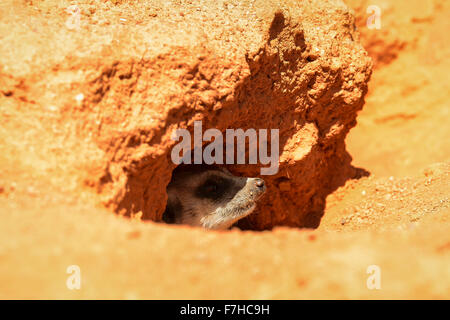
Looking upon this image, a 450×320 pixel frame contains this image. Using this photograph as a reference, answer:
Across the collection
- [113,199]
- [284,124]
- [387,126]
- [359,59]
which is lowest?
[113,199]

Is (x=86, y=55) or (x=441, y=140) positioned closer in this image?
(x=86, y=55)

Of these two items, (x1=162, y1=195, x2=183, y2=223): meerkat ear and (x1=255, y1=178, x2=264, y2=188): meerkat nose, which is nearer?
(x1=255, y1=178, x2=264, y2=188): meerkat nose

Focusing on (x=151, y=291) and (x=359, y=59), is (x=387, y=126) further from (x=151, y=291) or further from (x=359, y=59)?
(x=151, y=291)

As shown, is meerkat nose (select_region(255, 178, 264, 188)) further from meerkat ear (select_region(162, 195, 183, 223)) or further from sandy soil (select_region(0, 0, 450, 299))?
sandy soil (select_region(0, 0, 450, 299))

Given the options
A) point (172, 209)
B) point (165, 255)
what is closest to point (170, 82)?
point (172, 209)

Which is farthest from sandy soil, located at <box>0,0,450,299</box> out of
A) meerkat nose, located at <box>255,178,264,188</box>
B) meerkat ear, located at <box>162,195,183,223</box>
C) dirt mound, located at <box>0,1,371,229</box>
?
meerkat ear, located at <box>162,195,183,223</box>
